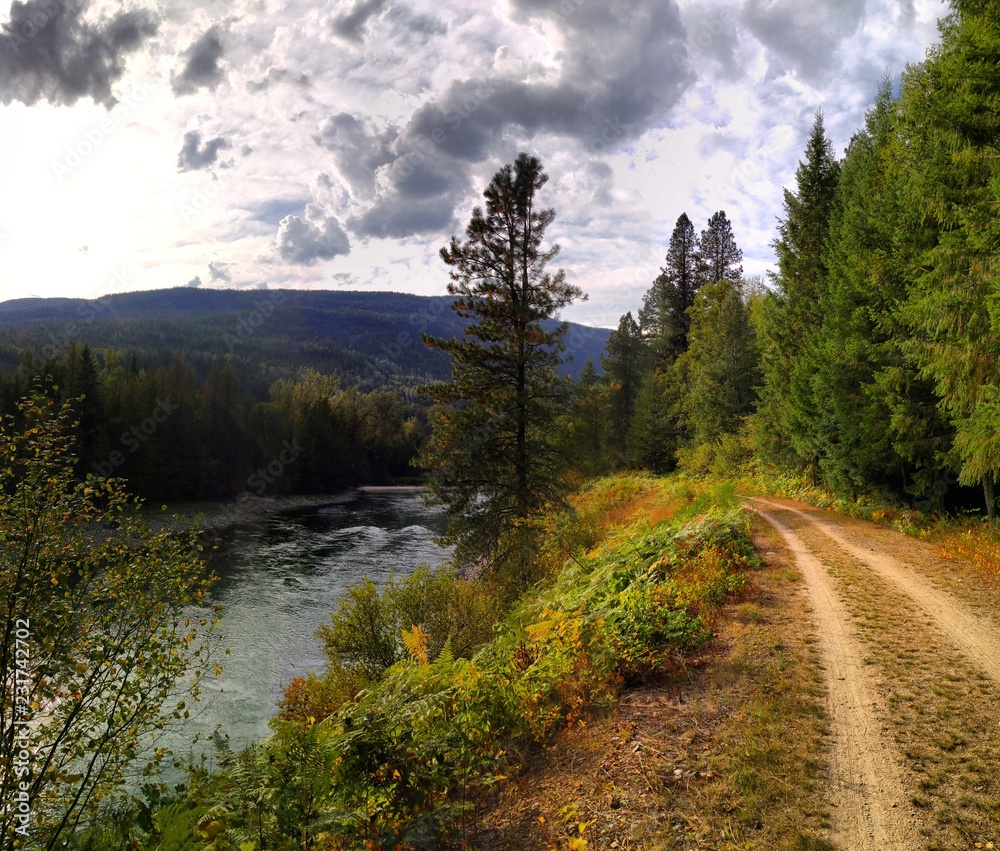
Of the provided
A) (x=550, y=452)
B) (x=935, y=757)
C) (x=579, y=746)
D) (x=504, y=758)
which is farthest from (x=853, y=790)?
(x=550, y=452)

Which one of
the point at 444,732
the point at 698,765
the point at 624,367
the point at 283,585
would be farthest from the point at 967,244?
the point at 624,367

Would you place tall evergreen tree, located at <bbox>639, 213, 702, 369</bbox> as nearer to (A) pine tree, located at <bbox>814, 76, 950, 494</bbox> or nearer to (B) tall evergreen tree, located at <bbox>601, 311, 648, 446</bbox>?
(B) tall evergreen tree, located at <bbox>601, 311, 648, 446</bbox>

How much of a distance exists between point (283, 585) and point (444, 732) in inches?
940

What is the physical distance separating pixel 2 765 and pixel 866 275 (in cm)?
2251

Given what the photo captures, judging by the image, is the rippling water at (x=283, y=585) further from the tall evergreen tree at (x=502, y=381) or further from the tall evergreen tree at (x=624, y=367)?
the tall evergreen tree at (x=624, y=367)

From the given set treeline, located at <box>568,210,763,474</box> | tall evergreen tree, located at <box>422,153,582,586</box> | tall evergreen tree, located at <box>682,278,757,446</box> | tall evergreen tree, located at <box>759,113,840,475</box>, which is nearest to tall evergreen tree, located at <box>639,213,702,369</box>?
treeline, located at <box>568,210,763,474</box>

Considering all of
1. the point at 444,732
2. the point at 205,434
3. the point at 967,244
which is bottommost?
the point at 205,434

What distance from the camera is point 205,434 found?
68375 mm

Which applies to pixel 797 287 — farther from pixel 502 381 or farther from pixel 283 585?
pixel 283 585

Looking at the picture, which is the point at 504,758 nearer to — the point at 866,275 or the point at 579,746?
the point at 579,746

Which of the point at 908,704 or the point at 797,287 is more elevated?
the point at 797,287

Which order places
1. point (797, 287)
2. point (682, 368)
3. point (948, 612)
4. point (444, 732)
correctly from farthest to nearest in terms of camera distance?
point (682, 368), point (797, 287), point (948, 612), point (444, 732)

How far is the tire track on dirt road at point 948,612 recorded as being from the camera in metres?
7.00

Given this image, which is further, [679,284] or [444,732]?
A: [679,284]
